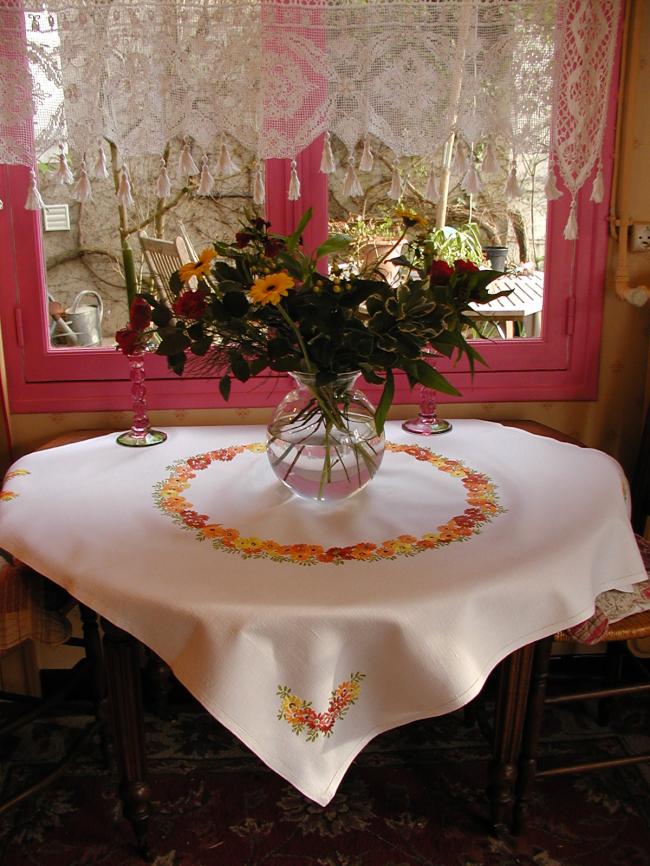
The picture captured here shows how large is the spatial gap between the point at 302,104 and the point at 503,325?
775mm

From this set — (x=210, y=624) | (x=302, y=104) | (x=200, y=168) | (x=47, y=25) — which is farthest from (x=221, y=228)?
(x=210, y=624)

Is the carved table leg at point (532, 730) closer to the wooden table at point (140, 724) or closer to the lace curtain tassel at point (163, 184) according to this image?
the wooden table at point (140, 724)

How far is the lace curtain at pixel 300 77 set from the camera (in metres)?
1.76

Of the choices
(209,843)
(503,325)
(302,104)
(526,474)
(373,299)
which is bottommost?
(209,843)

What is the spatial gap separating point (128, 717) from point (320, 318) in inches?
31.8

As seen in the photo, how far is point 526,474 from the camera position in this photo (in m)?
1.69

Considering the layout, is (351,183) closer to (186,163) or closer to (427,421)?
(186,163)

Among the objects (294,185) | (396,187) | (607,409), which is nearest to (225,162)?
(294,185)

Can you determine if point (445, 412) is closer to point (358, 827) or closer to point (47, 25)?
point (358, 827)

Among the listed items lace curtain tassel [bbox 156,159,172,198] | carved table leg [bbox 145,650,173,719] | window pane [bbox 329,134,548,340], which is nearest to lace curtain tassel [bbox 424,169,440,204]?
window pane [bbox 329,134,548,340]

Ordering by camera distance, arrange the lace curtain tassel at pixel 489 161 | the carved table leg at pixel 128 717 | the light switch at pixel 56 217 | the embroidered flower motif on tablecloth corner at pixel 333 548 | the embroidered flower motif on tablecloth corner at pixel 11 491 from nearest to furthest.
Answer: the embroidered flower motif on tablecloth corner at pixel 333 548, the carved table leg at pixel 128 717, the embroidered flower motif on tablecloth corner at pixel 11 491, the lace curtain tassel at pixel 489 161, the light switch at pixel 56 217

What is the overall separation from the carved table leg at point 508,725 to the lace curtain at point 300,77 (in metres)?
1.04

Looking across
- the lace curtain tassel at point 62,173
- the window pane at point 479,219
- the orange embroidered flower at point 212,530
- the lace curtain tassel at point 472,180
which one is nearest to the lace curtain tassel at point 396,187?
the window pane at point 479,219

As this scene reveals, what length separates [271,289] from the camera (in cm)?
130
